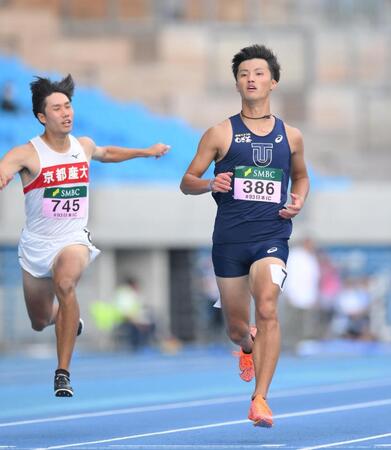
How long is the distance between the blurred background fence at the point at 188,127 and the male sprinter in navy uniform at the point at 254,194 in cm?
1378

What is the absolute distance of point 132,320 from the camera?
1027 inches

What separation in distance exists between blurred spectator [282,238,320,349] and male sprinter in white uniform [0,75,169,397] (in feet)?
43.3

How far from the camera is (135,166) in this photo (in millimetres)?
29188

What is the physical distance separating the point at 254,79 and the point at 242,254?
1144 mm

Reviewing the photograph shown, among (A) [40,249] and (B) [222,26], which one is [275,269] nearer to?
(A) [40,249]

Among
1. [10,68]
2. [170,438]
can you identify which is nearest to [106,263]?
[10,68]

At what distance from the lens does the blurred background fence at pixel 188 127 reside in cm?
2712

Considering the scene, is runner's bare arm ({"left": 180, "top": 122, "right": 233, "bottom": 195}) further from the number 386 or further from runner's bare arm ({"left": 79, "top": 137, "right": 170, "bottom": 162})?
runner's bare arm ({"left": 79, "top": 137, "right": 170, "bottom": 162})

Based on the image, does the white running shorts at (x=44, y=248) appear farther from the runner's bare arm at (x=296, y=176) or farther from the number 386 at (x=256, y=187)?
the runner's bare arm at (x=296, y=176)

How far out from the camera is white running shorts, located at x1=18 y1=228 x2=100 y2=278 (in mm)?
10352

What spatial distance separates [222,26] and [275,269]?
91.8 feet

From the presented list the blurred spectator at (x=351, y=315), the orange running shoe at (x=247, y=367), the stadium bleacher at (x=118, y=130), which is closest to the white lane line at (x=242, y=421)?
the orange running shoe at (x=247, y=367)

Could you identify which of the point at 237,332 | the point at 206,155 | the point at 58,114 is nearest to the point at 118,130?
the point at 58,114

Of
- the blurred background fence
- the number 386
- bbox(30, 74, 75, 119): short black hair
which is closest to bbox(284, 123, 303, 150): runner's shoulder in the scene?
the number 386
